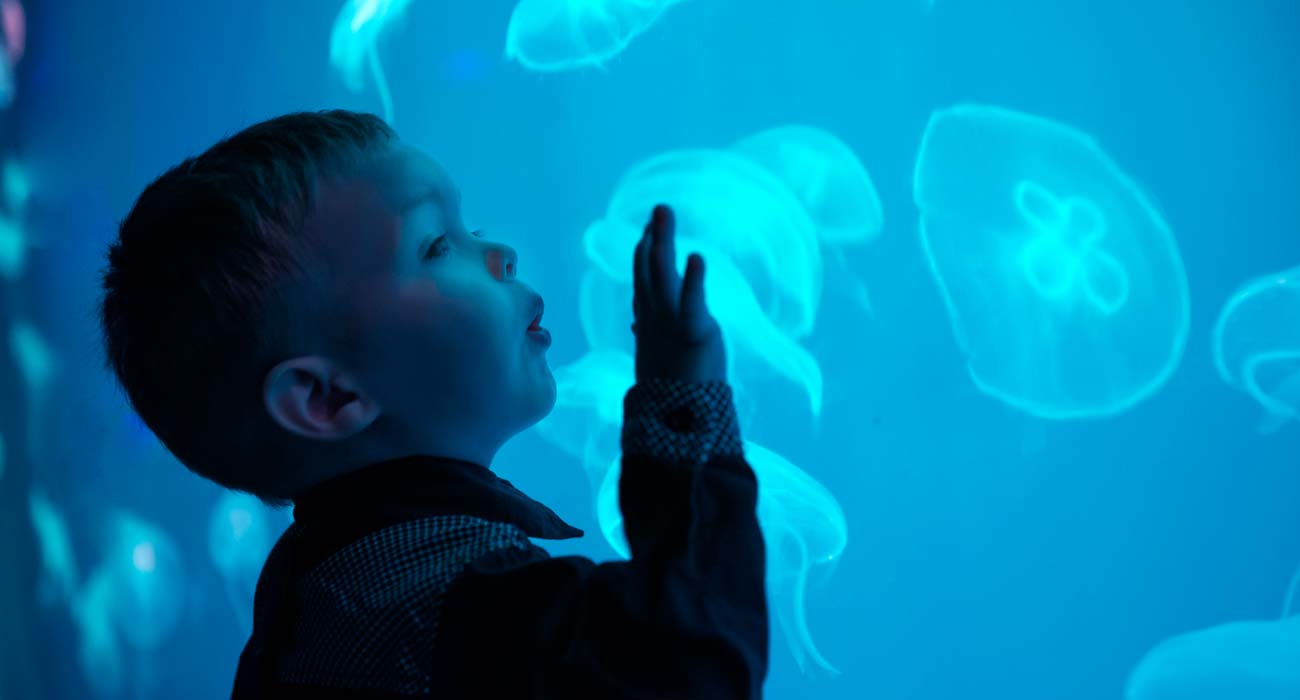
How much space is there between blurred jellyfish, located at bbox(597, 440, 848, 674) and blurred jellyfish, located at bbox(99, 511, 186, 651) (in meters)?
1.09

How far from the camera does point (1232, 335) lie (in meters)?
0.95

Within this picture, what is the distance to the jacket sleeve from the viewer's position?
0.49m

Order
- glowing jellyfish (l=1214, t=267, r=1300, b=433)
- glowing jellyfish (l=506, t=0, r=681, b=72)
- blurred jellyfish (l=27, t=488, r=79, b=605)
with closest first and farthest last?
glowing jellyfish (l=1214, t=267, r=1300, b=433) < glowing jellyfish (l=506, t=0, r=681, b=72) < blurred jellyfish (l=27, t=488, r=79, b=605)

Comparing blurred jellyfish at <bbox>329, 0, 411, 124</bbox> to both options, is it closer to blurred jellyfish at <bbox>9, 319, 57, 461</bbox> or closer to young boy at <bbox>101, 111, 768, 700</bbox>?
young boy at <bbox>101, 111, 768, 700</bbox>

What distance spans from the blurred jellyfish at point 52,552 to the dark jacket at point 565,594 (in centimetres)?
155

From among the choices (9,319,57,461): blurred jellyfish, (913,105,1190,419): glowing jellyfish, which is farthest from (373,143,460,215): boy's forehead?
(9,319,57,461): blurred jellyfish

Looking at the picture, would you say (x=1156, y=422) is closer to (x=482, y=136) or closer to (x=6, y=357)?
(x=482, y=136)

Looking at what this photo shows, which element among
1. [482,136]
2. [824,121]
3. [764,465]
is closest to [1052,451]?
[764,465]

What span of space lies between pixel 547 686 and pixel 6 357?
1806 millimetres

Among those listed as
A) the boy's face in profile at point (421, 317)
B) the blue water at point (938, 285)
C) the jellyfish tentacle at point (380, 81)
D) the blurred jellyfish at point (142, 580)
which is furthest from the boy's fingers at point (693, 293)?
the blurred jellyfish at point (142, 580)

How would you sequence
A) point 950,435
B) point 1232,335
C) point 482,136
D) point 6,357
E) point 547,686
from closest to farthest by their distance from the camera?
point 547,686 → point 1232,335 → point 950,435 → point 482,136 → point 6,357

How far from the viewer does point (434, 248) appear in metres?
0.68

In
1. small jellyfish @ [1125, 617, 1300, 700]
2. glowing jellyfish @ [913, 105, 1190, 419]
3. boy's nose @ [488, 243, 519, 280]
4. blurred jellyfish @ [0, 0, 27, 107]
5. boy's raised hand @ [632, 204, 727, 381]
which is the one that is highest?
blurred jellyfish @ [0, 0, 27, 107]

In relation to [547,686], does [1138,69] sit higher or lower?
higher
